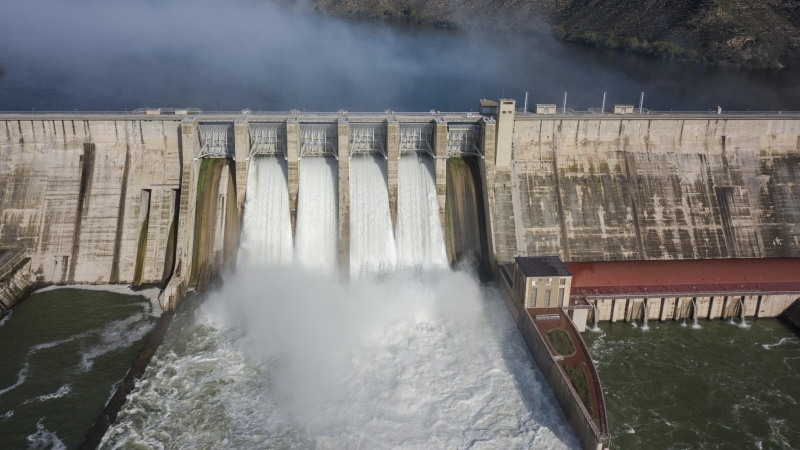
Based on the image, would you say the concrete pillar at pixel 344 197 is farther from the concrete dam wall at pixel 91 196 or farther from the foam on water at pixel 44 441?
the foam on water at pixel 44 441

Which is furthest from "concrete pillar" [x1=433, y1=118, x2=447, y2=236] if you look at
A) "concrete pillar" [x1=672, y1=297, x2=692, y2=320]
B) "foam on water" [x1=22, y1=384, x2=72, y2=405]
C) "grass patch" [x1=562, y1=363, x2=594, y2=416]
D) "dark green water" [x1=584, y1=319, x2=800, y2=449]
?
"foam on water" [x1=22, y1=384, x2=72, y2=405]

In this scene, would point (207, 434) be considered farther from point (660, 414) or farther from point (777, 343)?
point (777, 343)

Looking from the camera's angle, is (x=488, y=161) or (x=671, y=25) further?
(x=671, y=25)

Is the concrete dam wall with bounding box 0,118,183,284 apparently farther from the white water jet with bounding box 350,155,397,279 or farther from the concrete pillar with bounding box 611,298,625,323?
the concrete pillar with bounding box 611,298,625,323

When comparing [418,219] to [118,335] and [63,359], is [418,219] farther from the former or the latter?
[63,359]

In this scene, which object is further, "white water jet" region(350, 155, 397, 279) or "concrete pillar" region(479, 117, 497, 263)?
"concrete pillar" region(479, 117, 497, 263)

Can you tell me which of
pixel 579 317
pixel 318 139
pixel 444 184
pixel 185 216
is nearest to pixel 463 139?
pixel 444 184
